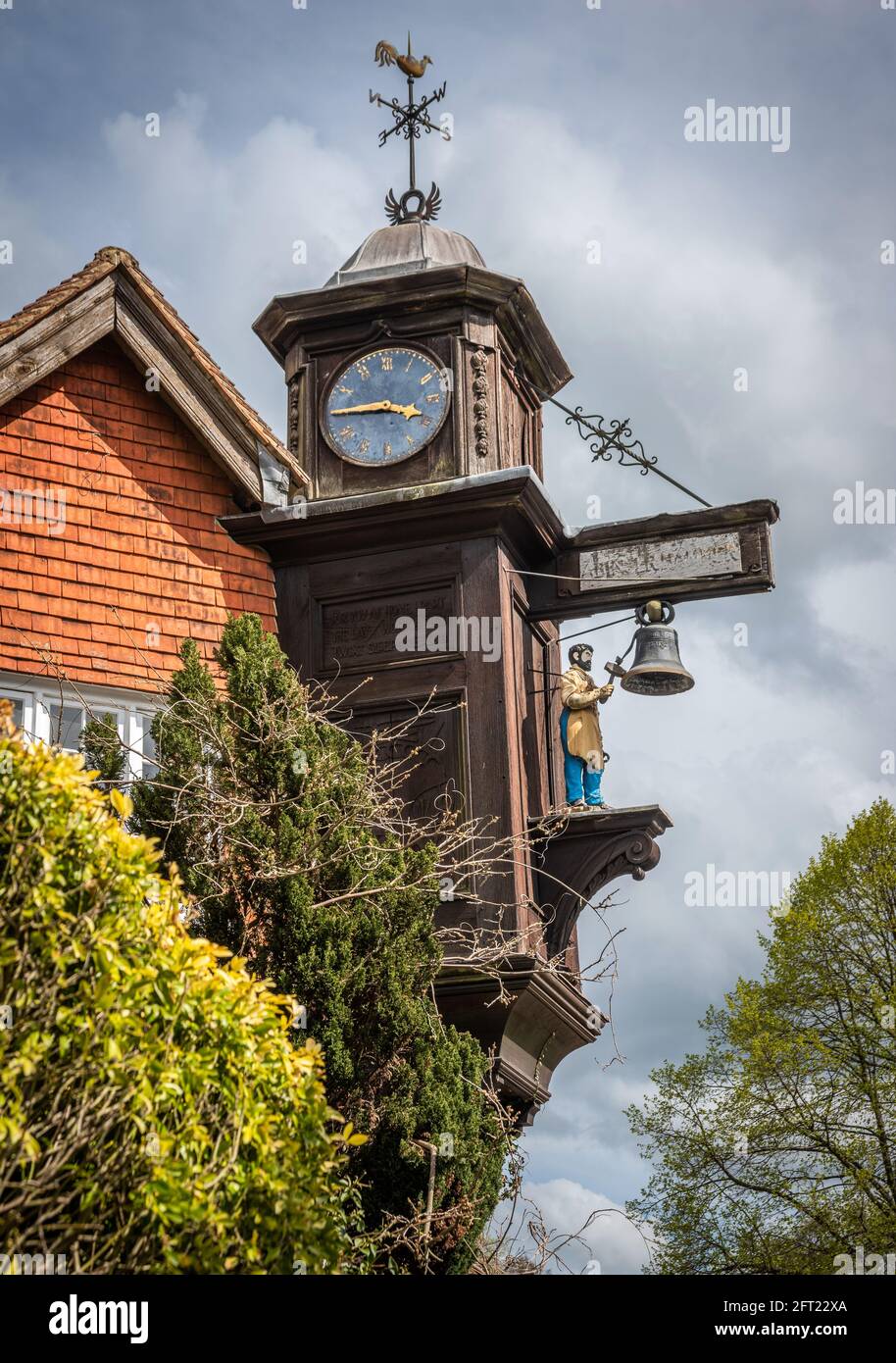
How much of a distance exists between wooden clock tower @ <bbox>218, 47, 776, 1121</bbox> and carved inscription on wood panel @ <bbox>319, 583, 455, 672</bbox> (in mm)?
17

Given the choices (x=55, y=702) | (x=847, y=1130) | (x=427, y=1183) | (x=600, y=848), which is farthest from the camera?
(x=847, y=1130)

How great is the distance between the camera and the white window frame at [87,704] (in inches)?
527

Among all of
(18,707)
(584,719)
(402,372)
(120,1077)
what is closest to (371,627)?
(584,719)

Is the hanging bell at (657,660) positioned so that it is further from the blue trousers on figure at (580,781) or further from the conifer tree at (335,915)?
the conifer tree at (335,915)

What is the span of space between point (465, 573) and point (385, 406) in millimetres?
1732

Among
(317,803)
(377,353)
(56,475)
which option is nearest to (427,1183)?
(317,803)

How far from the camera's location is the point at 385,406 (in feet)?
51.8

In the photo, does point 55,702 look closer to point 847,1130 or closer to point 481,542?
point 481,542

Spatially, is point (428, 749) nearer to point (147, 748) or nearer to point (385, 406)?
point (147, 748)

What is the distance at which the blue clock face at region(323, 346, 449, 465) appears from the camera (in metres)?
15.7

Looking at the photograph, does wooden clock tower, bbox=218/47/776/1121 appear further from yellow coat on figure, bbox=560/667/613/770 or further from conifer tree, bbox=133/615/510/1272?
conifer tree, bbox=133/615/510/1272

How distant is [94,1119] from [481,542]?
840 centimetres

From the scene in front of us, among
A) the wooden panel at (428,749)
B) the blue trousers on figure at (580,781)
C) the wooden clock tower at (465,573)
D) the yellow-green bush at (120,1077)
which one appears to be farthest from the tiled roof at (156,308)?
the yellow-green bush at (120,1077)

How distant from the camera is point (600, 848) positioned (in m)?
14.8
